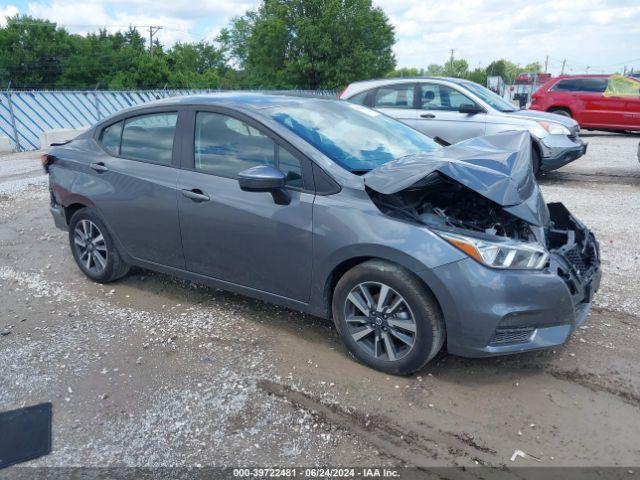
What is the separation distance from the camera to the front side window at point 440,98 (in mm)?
9234

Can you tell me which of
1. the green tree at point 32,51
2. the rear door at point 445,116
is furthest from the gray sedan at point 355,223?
the green tree at point 32,51

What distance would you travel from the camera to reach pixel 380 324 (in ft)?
11.0

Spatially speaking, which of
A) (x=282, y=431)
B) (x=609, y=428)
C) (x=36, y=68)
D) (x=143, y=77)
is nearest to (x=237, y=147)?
(x=282, y=431)

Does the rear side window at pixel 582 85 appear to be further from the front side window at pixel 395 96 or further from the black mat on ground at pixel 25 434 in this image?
the black mat on ground at pixel 25 434

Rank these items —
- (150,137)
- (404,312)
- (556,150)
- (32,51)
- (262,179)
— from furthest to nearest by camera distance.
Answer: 1. (32,51)
2. (556,150)
3. (150,137)
4. (262,179)
5. (404,312)

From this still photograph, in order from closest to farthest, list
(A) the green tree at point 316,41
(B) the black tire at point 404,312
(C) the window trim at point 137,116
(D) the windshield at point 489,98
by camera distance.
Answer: (B) the black tire at point 404,312 → (C) the window trim at point 137,116 → (D) the windshield at point 489,98 → (A) the green tree at point 316,41

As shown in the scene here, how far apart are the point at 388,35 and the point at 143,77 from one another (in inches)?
851

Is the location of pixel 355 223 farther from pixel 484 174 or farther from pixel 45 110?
pixel 45 110

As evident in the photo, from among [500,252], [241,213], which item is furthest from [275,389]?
[500,252]

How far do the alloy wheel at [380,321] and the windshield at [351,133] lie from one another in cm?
82

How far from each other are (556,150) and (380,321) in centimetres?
658

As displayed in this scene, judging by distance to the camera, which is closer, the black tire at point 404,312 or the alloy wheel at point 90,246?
the black tire at point 404,312

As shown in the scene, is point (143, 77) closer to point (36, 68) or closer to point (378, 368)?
point (36, 68)

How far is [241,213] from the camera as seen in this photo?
377 centimetres
